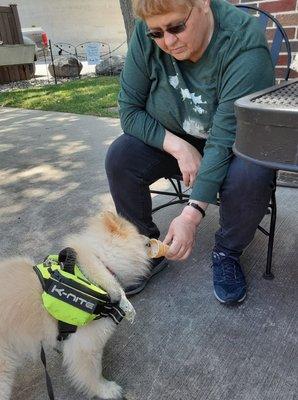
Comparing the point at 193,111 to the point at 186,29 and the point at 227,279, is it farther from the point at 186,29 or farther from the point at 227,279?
the point at 227,279

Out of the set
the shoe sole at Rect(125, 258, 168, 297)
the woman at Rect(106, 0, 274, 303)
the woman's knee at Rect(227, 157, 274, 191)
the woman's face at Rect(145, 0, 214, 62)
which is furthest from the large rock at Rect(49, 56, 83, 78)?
the woman's knee at Rect(227, 157, 274, 191)

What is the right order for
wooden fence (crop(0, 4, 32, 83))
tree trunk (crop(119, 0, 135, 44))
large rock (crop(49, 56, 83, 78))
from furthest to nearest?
wooden fence (crop(0, 4, 32, 83)), large rock (crop(49, 56, 83, 78)), tree trunk (crop(119, 0, 135, 44))

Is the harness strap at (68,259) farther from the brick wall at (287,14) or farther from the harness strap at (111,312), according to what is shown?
the brick wall at (287,14)

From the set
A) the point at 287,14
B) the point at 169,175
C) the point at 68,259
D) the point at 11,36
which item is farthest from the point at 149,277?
the point at 11,36

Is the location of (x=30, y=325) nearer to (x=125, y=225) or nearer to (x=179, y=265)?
(x=125, y=225)

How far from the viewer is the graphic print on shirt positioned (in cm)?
206

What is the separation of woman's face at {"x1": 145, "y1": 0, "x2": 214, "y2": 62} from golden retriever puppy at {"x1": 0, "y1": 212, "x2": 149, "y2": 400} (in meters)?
0.83

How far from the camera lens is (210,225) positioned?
290 centimetres

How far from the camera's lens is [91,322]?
1610mm

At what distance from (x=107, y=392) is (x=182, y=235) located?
2.43 feet

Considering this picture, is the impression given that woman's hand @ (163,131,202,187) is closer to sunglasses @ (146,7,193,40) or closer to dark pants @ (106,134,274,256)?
dark pants @ (106,134,274,256)

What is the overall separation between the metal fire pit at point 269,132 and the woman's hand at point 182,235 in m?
0.62

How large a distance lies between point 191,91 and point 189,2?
1.53 ft

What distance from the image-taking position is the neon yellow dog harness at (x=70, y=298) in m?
1.48
